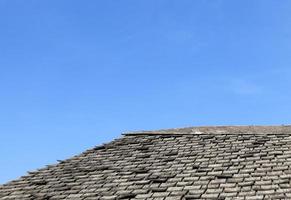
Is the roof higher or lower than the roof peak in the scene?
lower

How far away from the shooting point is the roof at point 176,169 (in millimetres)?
8695

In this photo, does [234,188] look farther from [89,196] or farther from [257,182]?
[89,196]

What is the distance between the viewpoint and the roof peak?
37.9 ft

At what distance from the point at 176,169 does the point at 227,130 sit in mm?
2425

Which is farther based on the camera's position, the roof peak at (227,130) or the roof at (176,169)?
the roof peak at (227,130)

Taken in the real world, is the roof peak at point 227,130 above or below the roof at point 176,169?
above

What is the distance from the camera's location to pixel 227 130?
12.0 metres

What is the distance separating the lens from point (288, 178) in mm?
8562

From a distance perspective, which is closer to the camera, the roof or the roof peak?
the roof

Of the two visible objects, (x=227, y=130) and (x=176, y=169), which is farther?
(x=227, y=130)

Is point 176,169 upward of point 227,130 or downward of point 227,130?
downward

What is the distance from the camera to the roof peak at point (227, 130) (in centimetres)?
1156

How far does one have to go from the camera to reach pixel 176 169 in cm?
996

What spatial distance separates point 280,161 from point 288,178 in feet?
3.21
